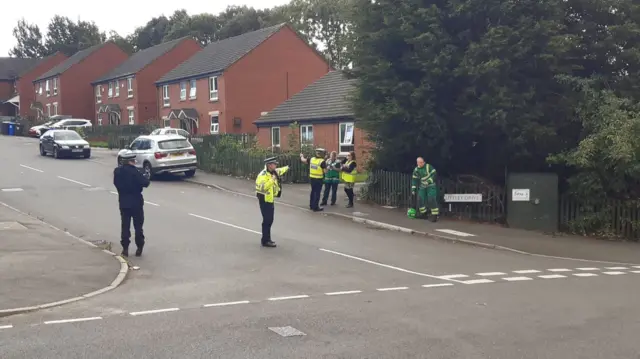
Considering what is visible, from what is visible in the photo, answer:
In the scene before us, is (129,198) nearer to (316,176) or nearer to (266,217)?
(266,217)

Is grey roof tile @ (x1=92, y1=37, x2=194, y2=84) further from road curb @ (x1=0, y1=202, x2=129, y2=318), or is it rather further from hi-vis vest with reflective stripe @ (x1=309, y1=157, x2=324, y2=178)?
road curb @ (x1=0, y1=202, x2=129, y2=318)

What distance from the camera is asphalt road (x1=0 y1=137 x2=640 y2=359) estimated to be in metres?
7.27

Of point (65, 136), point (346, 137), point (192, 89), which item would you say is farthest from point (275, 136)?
point (192, 89)

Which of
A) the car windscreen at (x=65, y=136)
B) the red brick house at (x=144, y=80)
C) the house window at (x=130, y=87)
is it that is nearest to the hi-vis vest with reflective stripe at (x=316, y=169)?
the car windscreen at (x=65, y=136)

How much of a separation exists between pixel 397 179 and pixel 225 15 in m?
65.6

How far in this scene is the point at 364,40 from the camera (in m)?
20.1

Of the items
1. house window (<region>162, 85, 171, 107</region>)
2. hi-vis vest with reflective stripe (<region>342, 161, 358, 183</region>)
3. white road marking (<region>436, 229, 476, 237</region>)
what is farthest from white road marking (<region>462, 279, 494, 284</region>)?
house window (<region>162, 85, 171, 107</region>)

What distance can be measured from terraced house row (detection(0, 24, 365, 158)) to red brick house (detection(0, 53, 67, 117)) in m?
3.00

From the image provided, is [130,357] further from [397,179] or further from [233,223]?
[397,179]

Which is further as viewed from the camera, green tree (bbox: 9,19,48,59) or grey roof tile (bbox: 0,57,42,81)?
green tree (bbox: 9,19,48,59)

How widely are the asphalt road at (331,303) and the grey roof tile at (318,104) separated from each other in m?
16.4

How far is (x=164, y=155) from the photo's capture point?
27.7 metres

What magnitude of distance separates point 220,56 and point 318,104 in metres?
17.7

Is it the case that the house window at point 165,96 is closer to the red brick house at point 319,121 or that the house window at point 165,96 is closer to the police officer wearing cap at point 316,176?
the red brick house at point 319,121
